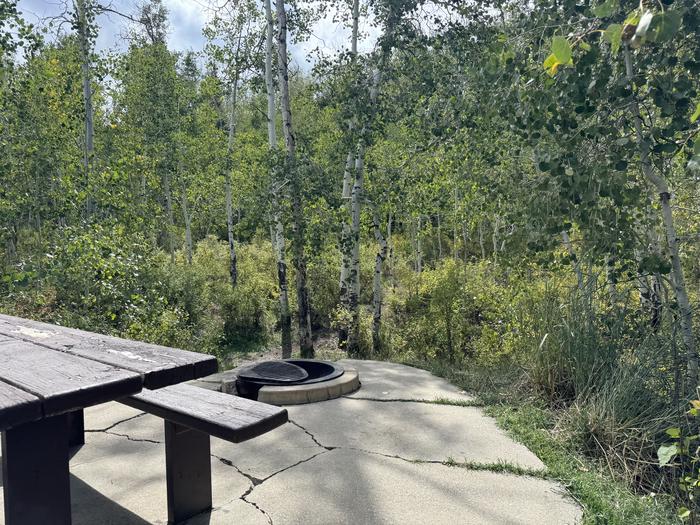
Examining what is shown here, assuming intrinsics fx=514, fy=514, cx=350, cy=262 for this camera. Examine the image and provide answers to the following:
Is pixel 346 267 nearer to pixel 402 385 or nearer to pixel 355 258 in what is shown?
pixel 355 258

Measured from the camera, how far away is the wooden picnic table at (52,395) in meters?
1.54

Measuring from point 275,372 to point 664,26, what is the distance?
362 centimetres

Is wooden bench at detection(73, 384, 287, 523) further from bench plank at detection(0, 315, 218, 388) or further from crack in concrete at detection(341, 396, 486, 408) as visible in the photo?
crack in concrete at detection(341, 396, 486, 408)

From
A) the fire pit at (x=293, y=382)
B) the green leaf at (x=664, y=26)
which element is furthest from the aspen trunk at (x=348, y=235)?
the green leaf at (x=664, y=26)

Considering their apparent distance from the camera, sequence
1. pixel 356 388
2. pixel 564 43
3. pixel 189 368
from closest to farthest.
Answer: pixel 564 43 < pixel 189 368 < pixel 356 388

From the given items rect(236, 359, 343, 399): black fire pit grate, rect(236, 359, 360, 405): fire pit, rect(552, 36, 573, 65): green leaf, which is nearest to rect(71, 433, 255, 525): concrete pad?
rect(236, 359, 360, 405): fire pit

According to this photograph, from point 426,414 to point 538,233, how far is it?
1497 millimetres

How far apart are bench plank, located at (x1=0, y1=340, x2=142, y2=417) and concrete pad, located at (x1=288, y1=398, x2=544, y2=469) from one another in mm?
1664

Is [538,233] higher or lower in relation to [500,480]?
higher

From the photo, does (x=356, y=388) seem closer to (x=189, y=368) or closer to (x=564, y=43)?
(x=189, y=368)

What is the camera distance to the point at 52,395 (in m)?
1.52

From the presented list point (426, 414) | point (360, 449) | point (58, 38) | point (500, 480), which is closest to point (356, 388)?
point (426, 414)

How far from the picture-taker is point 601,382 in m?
3.42

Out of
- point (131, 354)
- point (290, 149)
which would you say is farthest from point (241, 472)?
point (290, 149)
